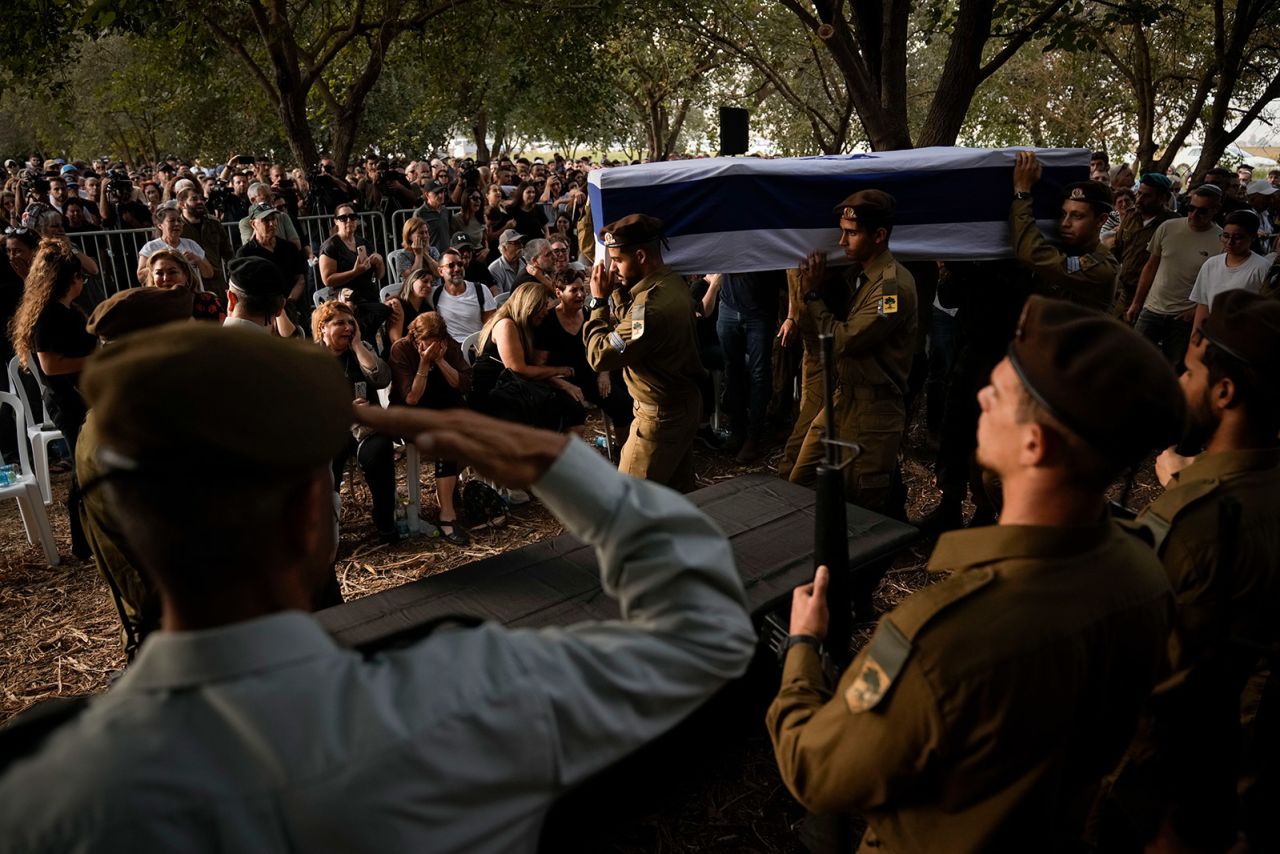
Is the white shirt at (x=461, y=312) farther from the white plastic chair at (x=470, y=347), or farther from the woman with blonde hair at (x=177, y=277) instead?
the woman with blonde hair at (x=177, y=277)

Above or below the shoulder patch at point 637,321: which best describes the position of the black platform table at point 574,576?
below

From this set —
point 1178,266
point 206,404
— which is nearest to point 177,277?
point 206,404

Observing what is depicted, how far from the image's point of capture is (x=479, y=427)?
95cm

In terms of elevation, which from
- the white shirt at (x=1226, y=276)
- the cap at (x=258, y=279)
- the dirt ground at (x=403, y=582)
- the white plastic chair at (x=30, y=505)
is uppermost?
the cap at (x=258, y=279)

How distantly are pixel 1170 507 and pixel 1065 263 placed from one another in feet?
8.35

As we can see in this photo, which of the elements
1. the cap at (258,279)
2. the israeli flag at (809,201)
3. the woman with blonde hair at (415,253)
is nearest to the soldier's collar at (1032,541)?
the cap at (258,279)

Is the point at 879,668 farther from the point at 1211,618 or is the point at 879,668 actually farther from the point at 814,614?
the point at 1211,618

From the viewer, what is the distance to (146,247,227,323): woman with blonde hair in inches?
162

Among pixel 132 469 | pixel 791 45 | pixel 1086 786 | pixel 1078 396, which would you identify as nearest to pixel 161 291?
pixel 132 469

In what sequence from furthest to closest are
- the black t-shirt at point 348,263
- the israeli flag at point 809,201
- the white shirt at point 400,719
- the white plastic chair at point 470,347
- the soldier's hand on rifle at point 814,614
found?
the black t-shirt at point 348,263
the white plastic chair at point 470,347
the israeli flag at point 809,201
the soldier's hand on rifle at point 814,614
the white shirt at point 400,719

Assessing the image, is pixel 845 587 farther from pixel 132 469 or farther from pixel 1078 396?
pixel 132 469

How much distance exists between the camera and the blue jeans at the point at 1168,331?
586 centimetres

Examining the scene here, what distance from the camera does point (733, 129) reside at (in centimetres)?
592

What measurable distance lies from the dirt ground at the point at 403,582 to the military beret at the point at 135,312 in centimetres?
171
